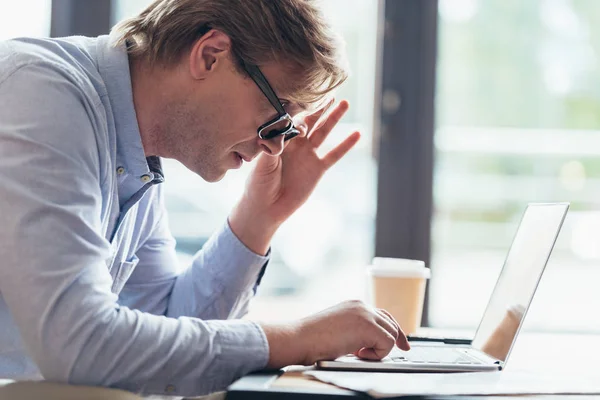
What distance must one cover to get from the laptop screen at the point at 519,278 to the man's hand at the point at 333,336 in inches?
8.8

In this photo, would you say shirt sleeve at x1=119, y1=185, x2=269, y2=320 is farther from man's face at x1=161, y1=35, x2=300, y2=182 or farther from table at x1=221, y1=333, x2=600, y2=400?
table at x1=221, y1=333, x2=600, y2=400

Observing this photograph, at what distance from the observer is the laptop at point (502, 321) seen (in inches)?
39.9

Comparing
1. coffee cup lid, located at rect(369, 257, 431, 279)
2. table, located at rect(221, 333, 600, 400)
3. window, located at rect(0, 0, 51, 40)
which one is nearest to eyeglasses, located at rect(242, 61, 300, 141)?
coffee cup lid, located at rect(369, 257, 431, 279)

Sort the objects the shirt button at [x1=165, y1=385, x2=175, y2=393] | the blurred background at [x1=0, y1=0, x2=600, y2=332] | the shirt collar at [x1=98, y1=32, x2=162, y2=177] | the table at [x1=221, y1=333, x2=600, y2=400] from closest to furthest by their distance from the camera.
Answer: the table at [x1=221, y1=333, x2=600, y2=400], the shirt button at [x1=165, y1=385, x2=175, y2=393], the shirt collar at [x1=98, y1=32, x2=162, y2=177], the blurred background at [x1=0, y1=0, x2=600, y2=332]

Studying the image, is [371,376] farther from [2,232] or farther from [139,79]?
[139,79]

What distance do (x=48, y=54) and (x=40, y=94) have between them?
11 centimetres

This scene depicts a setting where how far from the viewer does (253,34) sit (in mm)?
1176

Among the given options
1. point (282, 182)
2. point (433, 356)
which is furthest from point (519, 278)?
point (282, 182)

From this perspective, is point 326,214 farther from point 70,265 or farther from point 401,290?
point 70,265

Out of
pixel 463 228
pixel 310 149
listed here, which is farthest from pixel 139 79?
pixel 463 228

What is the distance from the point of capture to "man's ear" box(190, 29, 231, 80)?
3.84 ft

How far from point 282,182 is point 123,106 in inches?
16.2

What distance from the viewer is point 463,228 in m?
2.13

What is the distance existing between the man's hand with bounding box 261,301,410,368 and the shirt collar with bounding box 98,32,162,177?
0.37 metres
